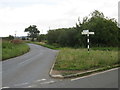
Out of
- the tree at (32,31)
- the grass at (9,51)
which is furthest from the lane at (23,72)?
the tree at (32,31)

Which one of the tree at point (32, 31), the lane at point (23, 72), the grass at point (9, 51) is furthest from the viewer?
the tree at point (32, 31)

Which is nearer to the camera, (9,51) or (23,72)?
(23,72)

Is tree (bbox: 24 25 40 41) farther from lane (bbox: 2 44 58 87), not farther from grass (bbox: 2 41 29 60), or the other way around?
lane (bbox: 2 44 58 87)

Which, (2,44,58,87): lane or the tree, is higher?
the tree

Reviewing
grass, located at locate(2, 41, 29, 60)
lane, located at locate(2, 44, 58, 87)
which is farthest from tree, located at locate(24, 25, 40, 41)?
lane, located at locate(2, 44, 58, 87)

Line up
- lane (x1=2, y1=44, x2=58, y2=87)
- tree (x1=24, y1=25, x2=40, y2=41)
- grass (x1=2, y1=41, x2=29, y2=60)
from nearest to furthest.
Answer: lane (x1=2, y1=44, x2=58, y2=87) → grass (x1=2, y1=41, x2=29, y2=60) → tree (x1=24, y1=25, x2=40, y2=41)

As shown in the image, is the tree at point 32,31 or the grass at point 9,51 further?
the tree at point 32,31

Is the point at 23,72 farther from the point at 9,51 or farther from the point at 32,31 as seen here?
the point at 32,31

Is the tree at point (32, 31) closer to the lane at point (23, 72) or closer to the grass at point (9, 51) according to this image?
the grass at point (9, 51)

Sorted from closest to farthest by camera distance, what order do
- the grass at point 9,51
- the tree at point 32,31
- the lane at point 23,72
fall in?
the lane at point 23,72 < the grass at point 9,51 < the tree at point 32,31

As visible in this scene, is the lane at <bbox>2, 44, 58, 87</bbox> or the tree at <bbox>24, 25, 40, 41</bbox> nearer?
Answer: the lane at <bbox>2, 44, 58, 87</bbox>

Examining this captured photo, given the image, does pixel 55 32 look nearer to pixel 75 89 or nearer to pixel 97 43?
pixel 97 43

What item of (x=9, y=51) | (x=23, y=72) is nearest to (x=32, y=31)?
(x=9, y=51)

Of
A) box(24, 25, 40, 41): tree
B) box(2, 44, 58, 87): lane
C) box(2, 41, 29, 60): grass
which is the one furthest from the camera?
box(24, 25, 40, 41): tree
